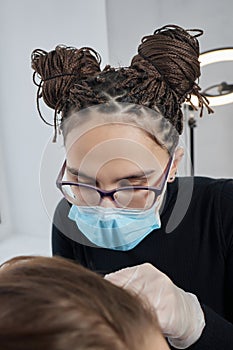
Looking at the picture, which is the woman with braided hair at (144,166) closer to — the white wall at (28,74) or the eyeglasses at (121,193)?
the eyeglasses at (121,193)

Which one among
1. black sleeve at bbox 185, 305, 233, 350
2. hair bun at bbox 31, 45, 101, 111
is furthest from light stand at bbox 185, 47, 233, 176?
black sleeve at bbox 185, 305, 233, 350

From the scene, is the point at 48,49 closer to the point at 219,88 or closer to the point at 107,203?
the point at 219,88

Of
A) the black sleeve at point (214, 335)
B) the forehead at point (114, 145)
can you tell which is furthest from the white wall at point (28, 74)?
the black sleeve at point (214, 335)

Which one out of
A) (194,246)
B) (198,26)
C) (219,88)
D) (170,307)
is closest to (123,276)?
(170,307)

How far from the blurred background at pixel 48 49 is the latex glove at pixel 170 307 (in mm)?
937

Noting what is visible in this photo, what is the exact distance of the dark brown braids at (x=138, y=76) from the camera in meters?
0.71

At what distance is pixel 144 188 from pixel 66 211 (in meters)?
0.23

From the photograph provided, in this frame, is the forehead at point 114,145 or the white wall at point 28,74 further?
the white wall at point 28,74

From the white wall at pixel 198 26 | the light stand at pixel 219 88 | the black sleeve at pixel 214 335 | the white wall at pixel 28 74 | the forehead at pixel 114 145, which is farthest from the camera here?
the white wall at pixel 198 26

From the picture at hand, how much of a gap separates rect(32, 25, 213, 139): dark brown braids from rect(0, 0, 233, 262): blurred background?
30.3 inches

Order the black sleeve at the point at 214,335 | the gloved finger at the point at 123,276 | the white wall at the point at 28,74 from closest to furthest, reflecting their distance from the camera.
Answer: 1. the gloved finger at the point at 123,276
2. the black sleeve at the point at 214,335
3. the white wall at the point at 28,74

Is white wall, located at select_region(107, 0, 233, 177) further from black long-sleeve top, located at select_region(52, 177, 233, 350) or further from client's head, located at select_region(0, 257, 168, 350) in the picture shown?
client's head, located at select_region(0, 257, 168, 350)

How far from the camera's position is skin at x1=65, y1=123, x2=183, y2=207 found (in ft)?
2.34

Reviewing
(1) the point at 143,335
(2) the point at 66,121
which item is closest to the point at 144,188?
(2) the point at 66,121
